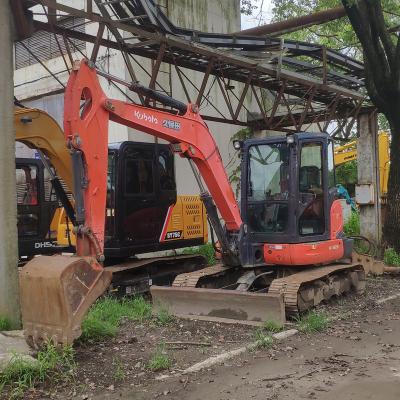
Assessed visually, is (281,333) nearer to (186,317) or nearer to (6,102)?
(186,317)

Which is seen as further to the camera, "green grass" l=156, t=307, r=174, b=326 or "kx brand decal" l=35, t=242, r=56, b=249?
"kx brand decal" l=35, t=242, r=56, b=249

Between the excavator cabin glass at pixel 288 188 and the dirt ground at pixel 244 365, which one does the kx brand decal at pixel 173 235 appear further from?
the dirt ground at pixel 244 365

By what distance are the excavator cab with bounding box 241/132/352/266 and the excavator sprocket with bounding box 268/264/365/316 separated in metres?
0.26

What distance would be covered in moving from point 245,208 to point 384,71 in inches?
228

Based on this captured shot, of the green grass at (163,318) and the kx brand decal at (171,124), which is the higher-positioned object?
the kx brand decal at (171,124)

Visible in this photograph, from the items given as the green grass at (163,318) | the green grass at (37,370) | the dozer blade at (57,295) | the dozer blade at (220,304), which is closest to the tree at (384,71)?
the dozer blade at (220,304)

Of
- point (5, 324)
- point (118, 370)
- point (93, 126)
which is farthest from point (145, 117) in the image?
point (118, 370)

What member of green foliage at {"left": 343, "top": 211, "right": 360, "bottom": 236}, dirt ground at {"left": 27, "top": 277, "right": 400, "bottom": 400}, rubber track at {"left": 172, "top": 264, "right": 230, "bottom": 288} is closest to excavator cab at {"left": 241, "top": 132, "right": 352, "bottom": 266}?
rubber track at {"left": 172, "top": 264, "right": 230, "bottom": 288}

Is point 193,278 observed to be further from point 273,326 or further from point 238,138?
point 238,138

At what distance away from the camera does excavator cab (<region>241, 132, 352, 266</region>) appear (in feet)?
28.7

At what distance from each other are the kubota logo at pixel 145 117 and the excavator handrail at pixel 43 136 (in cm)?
169

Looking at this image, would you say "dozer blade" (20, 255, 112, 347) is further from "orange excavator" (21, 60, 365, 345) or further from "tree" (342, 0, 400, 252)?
"tree" (342, 0, 400, 252)

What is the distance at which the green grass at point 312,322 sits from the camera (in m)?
7.51

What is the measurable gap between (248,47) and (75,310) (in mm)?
7549
